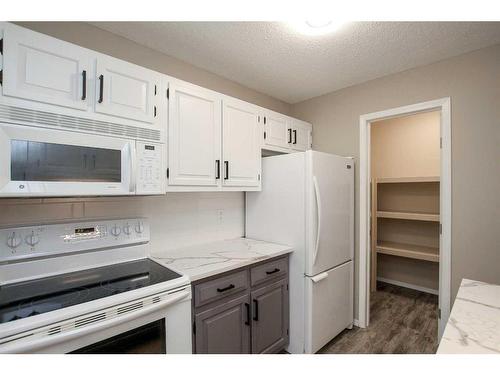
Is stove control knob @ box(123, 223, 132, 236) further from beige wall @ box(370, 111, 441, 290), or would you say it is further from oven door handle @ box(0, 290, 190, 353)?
beige wall @ box(370, 111, 441, 290)

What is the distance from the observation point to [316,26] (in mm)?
1618

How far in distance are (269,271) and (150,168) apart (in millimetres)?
1113

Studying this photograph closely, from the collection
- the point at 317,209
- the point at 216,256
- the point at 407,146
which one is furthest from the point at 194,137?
the point at 407,146

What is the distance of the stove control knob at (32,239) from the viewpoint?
4.22ft

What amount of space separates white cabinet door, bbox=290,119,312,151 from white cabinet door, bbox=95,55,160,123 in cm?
146

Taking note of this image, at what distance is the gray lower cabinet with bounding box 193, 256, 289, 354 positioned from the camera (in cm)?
148

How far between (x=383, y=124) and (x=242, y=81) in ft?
7.47

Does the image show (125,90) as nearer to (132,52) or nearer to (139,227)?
(132,52)

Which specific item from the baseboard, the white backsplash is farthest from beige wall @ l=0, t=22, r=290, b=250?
the baseboard

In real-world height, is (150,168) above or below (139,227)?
above

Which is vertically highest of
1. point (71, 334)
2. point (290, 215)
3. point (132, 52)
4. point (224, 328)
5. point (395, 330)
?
point (132, 52)

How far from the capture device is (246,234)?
248cm

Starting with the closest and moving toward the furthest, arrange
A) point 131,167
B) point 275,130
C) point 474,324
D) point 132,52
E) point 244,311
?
point 474,324 < point 131,167 < point 244,311 < point 132,52 < point 275,130
